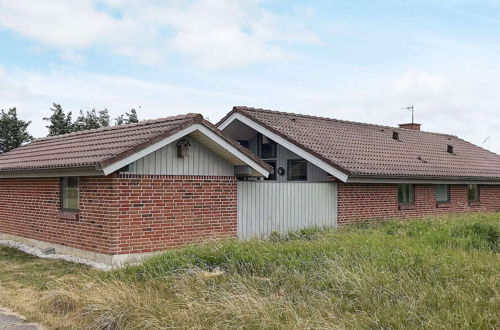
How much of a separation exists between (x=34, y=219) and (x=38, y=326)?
7913mm

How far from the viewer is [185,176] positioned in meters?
12.5

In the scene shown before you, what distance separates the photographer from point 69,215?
490 inches

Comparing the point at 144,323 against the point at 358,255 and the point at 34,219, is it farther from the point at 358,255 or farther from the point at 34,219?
the point at 34,219

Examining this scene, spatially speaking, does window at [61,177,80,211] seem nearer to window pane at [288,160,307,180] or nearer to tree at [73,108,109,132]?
window pane at [288,160,307,180]

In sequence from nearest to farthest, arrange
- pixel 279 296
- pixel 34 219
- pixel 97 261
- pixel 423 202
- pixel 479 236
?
1. pixel 279 296
2. pixel 479 236
3. pixel 97 261
4. pixel 34 219
5. pixel 423 202

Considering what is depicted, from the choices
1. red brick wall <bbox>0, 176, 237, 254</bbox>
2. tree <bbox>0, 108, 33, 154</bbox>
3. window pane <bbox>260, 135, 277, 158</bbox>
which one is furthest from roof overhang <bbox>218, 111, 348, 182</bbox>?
tree <bbox>0, 108, 33, 154</bbox>

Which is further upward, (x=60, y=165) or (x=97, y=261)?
(x=60, y=165)

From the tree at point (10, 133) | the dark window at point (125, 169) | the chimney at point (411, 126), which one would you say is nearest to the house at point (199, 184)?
the dark window at point (125, 169)

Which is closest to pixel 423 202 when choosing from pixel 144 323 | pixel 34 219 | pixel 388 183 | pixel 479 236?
pixel 388 183

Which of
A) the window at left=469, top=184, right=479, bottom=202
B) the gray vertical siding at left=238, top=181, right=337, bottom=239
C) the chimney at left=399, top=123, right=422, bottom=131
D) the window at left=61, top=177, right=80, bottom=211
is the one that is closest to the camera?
the window at left=61, top=177, right=80, bottom=211

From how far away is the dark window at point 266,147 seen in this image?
18828mm

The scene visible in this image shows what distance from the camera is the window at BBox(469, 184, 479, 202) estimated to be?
21992 millimetres

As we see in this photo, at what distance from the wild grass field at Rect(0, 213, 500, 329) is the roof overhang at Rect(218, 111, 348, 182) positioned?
560 cm

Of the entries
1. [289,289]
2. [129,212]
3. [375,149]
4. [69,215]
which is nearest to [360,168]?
[375,149]
